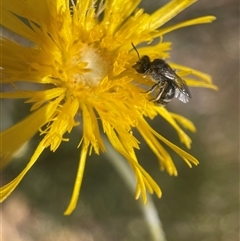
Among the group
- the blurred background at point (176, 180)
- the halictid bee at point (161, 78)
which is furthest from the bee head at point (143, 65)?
the blurred background at point (176, 180)

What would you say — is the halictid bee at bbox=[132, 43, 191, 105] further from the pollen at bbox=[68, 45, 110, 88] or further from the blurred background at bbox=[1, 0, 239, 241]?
the blurred background at bbox=[1, 0, 239, 241]

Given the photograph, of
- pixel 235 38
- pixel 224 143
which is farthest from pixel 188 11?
pixel 224 143

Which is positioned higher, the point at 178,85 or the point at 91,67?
the point at 91,67

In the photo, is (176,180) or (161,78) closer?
(161,78)

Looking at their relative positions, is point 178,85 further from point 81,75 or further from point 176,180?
point 176,180

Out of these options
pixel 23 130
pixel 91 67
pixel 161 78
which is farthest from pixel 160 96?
pixel 23 130

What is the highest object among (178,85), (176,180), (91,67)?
(91,67)

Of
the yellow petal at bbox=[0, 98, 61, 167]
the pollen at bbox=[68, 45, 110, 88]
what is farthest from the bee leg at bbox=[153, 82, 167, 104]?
the yellow petal at bbox=[0, 98, 61, 167]

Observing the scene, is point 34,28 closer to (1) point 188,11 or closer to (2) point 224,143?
(1) point 188,11
